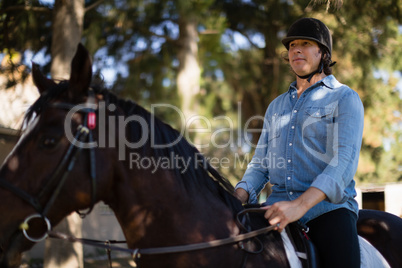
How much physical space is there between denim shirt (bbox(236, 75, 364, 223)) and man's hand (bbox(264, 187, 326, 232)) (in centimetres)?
4

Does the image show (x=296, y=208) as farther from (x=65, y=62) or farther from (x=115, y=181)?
(x=65, y=62)

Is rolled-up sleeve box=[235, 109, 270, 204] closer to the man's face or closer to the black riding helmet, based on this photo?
the man's face

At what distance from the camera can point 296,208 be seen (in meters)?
1.96

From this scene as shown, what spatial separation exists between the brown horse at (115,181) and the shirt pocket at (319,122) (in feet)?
2.23

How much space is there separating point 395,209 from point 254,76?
7.25m

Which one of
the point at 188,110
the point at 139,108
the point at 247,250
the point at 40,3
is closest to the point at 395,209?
the point at 188,110

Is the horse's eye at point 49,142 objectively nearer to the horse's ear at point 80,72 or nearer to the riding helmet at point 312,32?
the horse's ear at point 80,72

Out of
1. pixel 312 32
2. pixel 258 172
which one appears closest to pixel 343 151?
pixel 258 172

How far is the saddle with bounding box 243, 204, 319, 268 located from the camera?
2055mm

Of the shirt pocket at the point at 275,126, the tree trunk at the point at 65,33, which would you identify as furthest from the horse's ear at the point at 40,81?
the tree trunk at the point at 65,33

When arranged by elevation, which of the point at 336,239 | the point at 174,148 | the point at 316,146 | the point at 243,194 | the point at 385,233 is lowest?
the point at 385,233

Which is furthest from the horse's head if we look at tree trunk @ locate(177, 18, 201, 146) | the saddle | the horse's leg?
tree trunk @ locate(177, 18, 201, 146)

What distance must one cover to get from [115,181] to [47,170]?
1.03ft

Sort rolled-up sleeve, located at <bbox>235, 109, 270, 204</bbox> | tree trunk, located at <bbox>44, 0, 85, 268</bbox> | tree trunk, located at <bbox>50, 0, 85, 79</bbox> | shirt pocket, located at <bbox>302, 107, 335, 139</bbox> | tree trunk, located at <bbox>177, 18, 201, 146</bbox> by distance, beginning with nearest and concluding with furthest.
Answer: shirt pocket, located at <bbox>302, 107, 335, 139</bbox>
rolled-up sleeve, located at <bbox>235, 109, 270, 204</bbox>
tree trunk, located at <bbox>44, 0, 85, 268</bbox>
tree trunk, located at <bbox>50, 0, 85, 79</bbox>
tree trunk, located at <bbox>177, 18, 201, 146</bbox>
